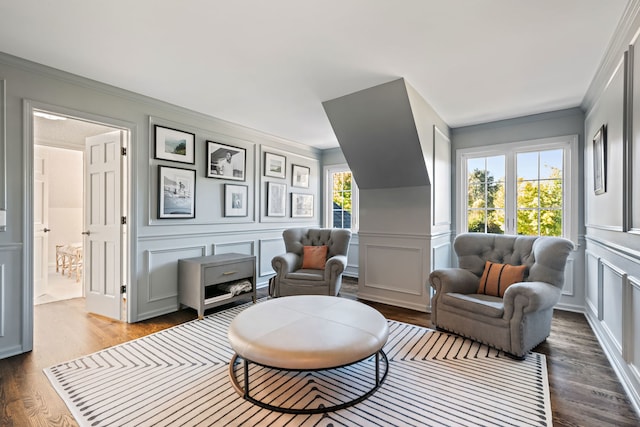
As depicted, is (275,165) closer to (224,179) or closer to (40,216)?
(224,179)

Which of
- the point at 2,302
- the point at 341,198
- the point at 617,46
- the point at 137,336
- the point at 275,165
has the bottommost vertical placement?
the point at 137,336

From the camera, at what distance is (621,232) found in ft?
6.70

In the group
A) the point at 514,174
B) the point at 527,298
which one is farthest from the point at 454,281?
the point at 514,174

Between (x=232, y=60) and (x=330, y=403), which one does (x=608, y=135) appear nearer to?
(x=330, y=403)

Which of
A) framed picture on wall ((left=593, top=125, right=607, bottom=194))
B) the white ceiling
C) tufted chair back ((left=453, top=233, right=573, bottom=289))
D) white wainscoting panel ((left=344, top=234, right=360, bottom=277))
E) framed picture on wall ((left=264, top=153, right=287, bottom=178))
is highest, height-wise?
the white ceiling

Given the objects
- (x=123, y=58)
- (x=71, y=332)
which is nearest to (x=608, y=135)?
(x=123, y=58)

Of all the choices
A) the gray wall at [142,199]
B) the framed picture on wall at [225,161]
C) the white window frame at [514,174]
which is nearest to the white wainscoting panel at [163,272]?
the gray wall at [142,199]

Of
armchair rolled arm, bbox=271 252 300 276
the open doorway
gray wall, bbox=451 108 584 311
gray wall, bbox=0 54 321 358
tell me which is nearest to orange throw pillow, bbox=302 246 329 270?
armchair rolled arm, bbox=271 252 300 276

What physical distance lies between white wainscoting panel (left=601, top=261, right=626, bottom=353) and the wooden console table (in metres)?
3.41

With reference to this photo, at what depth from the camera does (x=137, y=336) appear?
8.93 ft

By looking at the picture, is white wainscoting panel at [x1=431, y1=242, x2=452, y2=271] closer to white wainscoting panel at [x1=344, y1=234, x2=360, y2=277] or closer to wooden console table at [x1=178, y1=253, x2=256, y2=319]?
white wainscoting panel at [x1=344, y1=234, x2=360, y2=277]

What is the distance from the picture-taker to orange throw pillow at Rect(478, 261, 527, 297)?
2656 mm

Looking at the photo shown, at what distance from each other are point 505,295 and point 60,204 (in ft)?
23.6

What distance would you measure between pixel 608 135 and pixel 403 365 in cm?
248
